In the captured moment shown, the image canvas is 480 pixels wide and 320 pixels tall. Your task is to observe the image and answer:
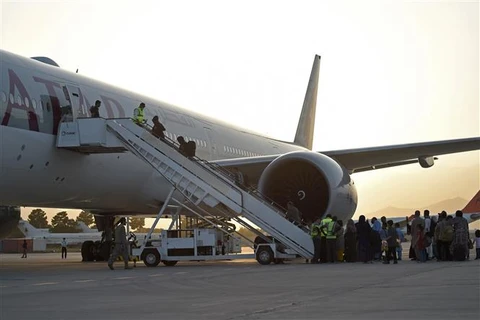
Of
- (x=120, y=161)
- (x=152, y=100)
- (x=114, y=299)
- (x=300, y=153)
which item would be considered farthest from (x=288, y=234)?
(x=114, y=299)

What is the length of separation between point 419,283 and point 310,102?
21.9 metres

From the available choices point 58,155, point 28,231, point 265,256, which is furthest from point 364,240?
point 28,231

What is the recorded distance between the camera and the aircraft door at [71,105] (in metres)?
14.6

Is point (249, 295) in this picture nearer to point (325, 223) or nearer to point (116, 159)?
point (325, 223)

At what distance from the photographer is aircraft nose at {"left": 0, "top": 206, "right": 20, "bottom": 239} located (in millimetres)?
17125

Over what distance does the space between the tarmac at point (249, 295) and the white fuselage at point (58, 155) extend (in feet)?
7.07

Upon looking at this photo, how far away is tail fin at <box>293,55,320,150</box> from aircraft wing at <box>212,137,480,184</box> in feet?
30.8

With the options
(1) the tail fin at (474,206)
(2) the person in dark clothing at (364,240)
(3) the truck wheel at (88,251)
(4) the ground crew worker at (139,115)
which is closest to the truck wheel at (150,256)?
(4) the ground crew worker at (139,115)

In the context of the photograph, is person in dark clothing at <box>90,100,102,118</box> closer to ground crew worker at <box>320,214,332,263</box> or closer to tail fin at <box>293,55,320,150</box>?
ground crew worker at <box>320,214,332,263</box>

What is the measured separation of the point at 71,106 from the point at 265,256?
191 inches

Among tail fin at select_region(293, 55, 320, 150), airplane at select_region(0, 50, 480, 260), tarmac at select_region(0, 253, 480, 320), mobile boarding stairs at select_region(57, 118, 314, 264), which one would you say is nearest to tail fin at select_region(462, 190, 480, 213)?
tail fin at select_region(293, 55, 320, 150)

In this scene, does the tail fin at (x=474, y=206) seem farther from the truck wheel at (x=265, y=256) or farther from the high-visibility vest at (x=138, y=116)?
the high-visibility vest at (x=138, y=116)

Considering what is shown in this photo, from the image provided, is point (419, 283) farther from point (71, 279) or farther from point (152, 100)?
point (152, 100)

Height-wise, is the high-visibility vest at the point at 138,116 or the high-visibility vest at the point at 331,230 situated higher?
the high-visibility vest at the point at 138,116
